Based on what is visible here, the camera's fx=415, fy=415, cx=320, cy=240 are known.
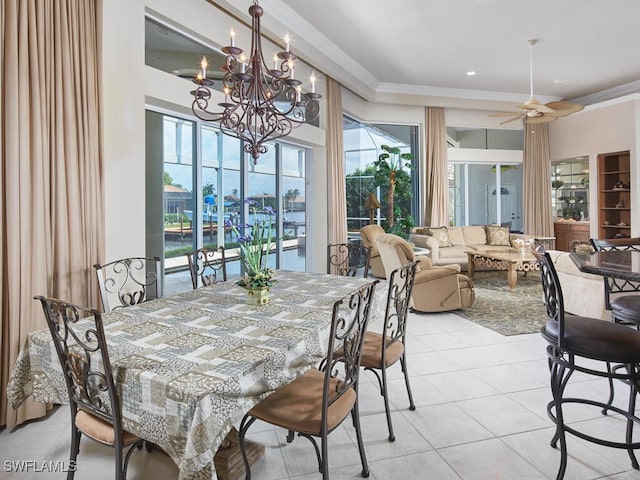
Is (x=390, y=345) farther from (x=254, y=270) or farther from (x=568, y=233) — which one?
(x=568, y=233)

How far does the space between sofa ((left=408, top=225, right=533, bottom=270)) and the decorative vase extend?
5.46 m

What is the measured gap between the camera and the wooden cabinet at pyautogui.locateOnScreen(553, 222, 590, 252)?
840 centimetres

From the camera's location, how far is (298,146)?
608 cm

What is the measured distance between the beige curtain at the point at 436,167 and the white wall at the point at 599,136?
2.56 meters

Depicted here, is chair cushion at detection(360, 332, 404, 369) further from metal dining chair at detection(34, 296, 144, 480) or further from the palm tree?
the palm tree

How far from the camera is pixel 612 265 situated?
1984 millimetres

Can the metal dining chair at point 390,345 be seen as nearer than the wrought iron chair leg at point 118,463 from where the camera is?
No

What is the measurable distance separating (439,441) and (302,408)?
966mm

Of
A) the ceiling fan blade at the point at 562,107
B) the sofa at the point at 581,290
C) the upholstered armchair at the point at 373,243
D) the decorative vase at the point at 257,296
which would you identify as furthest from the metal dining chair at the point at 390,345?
the upholstered armchair at the point at 373,243

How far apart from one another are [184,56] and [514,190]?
762cm

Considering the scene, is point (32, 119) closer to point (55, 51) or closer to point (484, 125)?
point (55, 51)

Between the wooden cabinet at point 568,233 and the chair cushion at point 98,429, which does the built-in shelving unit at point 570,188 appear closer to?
the wooden cabinet at point 568,233

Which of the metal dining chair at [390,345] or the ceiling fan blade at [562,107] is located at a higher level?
the ceiling fan blade at [562,107]

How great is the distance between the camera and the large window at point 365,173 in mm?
7599
